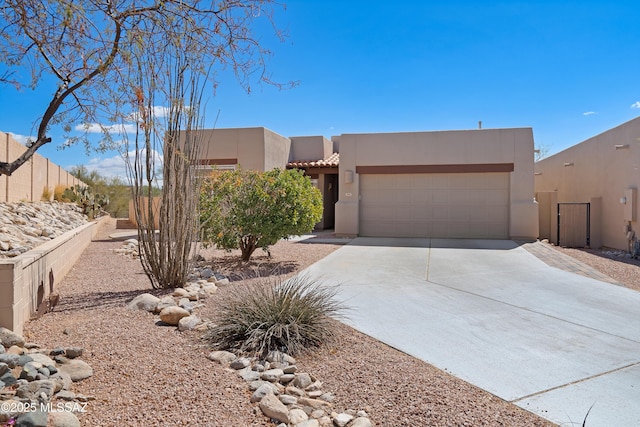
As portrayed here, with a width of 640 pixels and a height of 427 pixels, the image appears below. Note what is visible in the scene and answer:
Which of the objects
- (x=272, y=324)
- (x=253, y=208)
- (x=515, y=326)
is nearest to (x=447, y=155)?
(x=253, y=208)

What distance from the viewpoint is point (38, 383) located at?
3615mm

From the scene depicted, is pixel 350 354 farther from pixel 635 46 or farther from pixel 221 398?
pixel 635 46

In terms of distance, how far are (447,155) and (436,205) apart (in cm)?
183

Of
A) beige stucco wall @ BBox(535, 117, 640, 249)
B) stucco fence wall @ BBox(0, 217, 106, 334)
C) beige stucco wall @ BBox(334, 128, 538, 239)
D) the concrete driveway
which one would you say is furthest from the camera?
beige stucco wall @ BBox(334, 128, 538, 239)

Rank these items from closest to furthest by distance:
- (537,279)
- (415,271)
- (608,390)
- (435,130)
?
(608,390) → (537,279) → (415,271) → (435,130)

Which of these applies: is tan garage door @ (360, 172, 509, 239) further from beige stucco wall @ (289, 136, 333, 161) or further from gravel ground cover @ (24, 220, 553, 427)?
gravel ground cover @ (24, 220, 553, 427)

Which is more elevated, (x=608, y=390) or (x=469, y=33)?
(x=469, y=33)

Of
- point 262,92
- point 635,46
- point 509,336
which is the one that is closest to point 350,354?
point 509,336

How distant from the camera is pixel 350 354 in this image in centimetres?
504

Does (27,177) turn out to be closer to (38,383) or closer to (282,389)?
(38,383)

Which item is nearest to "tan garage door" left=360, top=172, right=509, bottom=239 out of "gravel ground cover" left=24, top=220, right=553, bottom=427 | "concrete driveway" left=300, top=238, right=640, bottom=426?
"concrete driveway" left=300, top=238, right=640, bottom=426

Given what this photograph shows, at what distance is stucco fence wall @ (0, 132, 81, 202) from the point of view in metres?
12.8

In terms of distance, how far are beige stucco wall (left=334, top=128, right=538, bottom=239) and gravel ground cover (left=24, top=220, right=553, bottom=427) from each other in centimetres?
1232

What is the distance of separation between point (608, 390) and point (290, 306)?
3.13 meters
